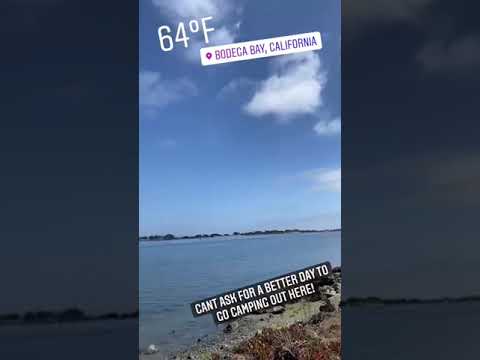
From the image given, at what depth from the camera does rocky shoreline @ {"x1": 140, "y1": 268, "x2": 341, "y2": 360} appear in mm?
3566

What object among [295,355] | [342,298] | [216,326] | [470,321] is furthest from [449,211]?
[216,326]

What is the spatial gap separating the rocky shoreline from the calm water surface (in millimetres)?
112

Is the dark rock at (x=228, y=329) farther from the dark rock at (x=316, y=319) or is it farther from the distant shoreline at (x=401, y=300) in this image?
the distant shoreline at (x=401, y=300)

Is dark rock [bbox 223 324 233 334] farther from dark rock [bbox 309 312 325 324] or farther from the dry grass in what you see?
dark rock [bbox 309 312 325 324]

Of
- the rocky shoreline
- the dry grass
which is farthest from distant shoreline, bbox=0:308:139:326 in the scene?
the dry grass

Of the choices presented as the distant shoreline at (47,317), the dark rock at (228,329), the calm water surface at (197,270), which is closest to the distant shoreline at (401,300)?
the calm water surface at (197,270)

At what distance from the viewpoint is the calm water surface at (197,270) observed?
11.6 ft

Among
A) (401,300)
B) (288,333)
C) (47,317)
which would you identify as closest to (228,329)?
(288,333)

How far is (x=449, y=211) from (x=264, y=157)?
229 centimetres

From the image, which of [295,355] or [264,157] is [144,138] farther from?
[295,355]

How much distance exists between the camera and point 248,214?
3.64 metres

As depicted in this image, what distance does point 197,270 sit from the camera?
359 centimetres

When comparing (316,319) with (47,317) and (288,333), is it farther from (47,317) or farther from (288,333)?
(47,317)

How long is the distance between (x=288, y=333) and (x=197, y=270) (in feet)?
2.12
